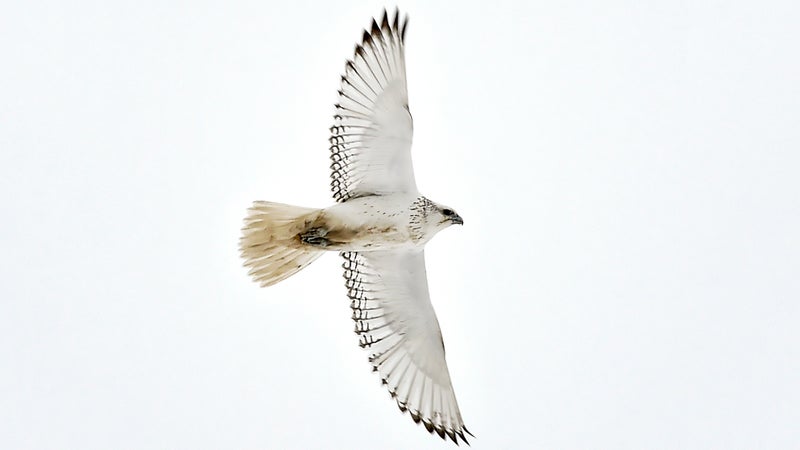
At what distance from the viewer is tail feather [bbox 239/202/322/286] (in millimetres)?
7055

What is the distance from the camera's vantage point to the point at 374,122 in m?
6.65

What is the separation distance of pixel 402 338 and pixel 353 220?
1.13 metres

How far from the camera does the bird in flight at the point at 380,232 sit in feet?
21.5

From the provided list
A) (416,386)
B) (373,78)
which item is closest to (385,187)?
(373,78)

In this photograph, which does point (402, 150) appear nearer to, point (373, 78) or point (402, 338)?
point (373, 78)

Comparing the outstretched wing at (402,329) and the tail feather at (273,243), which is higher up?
the tail feather at (273,243)

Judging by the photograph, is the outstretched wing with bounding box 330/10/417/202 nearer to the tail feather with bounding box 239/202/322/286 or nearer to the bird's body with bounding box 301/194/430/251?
the bird's body with bounding box 301/194/430/251

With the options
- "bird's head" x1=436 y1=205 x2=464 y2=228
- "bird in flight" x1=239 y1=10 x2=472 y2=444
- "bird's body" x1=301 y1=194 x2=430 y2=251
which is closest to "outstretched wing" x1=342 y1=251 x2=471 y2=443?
"bird in flight" x1=239 y1=10 x2=472 y2=444

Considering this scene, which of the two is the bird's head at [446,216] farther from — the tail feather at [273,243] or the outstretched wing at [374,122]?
the tail feather at [273,243]

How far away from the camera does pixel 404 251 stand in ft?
23.3

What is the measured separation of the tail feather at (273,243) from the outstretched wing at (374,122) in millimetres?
427

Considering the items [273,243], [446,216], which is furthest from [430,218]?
[273,243]

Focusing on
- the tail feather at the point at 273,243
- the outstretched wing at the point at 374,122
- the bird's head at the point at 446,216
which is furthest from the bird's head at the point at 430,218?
the tail feather at the point at 273,243

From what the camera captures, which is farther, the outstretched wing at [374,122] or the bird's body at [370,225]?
the bird's body at [370,225]
